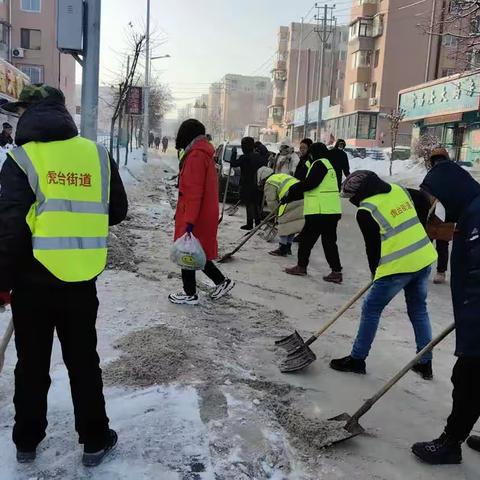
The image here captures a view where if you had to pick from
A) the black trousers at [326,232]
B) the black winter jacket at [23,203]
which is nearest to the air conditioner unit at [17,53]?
the black trousers at [326,232]

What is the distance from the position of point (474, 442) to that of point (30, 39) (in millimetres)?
47487

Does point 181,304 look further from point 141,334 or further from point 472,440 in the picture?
point 472,440

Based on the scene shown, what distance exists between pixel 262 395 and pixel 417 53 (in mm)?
44969

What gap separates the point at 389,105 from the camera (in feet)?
144

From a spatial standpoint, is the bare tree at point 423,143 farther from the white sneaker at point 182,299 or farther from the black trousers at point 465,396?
the black trousers at point 465,396

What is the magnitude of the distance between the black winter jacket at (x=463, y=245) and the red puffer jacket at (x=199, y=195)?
88.2 inches

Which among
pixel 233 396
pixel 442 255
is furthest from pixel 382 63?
pixel 233 396

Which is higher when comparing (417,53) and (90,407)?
(417,53)

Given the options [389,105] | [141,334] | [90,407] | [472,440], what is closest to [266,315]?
[141,334]

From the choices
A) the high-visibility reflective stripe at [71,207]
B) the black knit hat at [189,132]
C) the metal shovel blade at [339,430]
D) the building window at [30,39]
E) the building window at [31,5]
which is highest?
the building window at [31,5]

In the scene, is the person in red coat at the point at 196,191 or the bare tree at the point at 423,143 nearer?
the person in red coat at the point at 196,191

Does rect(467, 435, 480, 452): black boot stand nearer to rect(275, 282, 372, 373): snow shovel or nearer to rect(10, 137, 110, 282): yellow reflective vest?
rect(275, 282, 372, 373): snow shovel

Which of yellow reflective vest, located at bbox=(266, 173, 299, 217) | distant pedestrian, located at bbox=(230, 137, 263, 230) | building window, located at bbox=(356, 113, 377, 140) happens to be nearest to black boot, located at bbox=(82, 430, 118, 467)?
yellow reflective vest, located at bbox=(266, 173, 299, 217)

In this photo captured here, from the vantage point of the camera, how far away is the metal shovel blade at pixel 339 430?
10.1 feet
